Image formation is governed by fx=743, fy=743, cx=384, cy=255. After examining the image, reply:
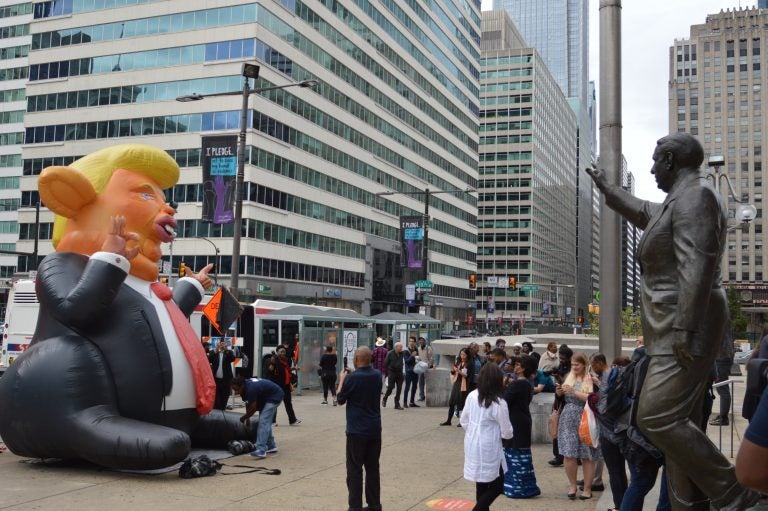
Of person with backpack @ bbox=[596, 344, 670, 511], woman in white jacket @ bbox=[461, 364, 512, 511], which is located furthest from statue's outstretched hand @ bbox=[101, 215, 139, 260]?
person with backpack @ bbox=[596, 344, 670, 511]

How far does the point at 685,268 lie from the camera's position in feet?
15.8

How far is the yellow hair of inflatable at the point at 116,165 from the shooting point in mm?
10781

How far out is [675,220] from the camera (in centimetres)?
502

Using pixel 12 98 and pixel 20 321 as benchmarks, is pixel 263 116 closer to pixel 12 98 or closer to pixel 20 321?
pixel 20 321

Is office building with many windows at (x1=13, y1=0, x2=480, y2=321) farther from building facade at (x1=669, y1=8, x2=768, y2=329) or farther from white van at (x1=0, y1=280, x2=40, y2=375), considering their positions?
building facade at (x1=669, y1=8, x2=768, y2=329)

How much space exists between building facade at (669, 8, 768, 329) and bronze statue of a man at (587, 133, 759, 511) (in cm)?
11578

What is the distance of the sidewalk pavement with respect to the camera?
8.18 m

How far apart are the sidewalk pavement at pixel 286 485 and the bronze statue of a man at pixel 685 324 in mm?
2802

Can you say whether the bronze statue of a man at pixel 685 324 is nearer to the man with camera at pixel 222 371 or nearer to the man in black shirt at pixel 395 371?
the man with camera at pixel 222 371

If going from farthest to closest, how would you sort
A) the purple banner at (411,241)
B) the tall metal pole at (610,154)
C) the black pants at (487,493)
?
the purple banner at (411,241) → the tall metal pole at (610,154) → the black pants at (487,493)

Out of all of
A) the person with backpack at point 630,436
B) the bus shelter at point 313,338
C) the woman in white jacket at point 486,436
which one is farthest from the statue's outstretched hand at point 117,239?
the bus shelter at point 313,338

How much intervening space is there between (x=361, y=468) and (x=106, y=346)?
415cm

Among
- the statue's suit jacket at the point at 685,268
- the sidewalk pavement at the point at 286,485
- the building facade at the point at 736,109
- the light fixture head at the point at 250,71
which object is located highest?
the building facade at the point at 736,109

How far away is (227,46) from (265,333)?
29613 millimetres
